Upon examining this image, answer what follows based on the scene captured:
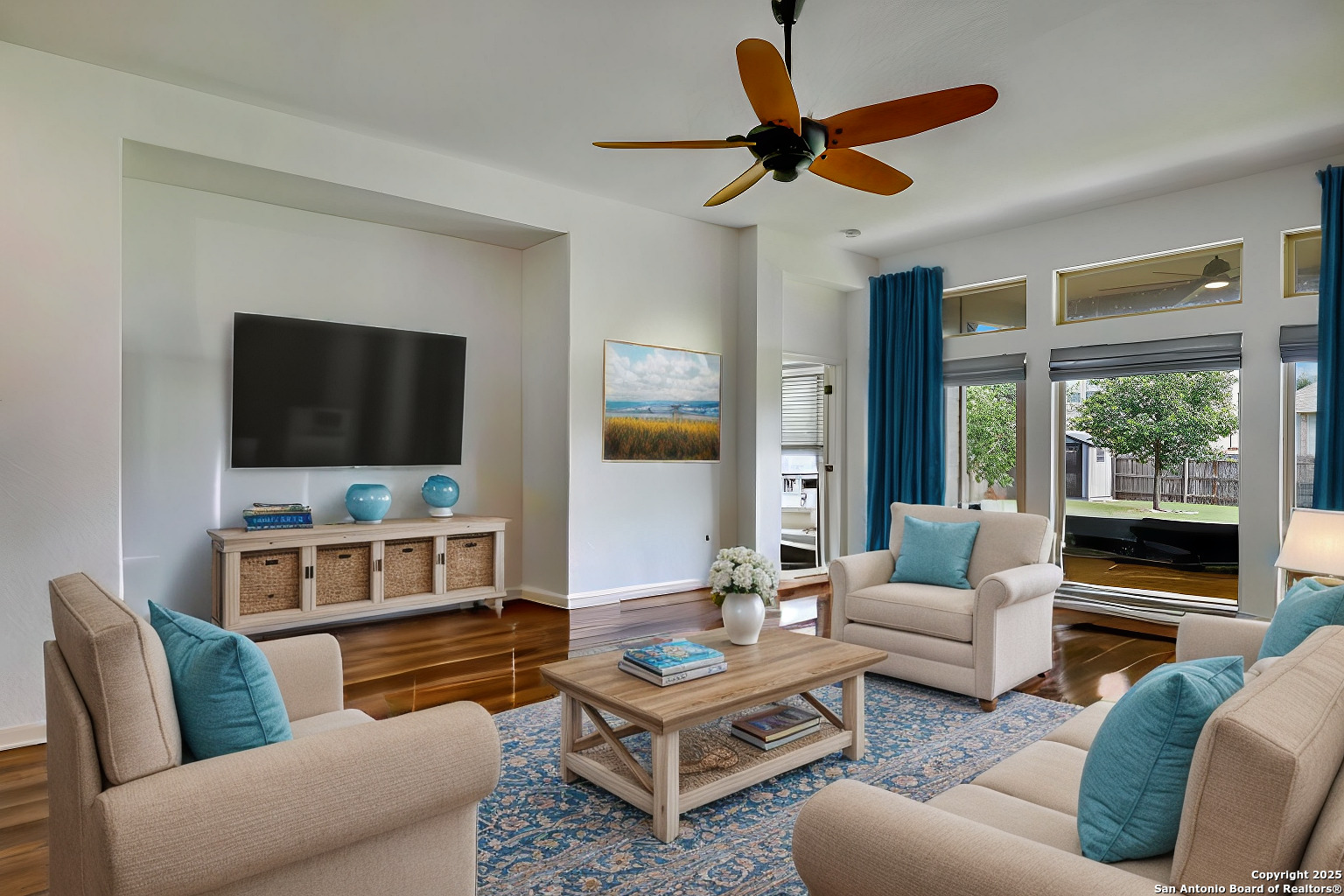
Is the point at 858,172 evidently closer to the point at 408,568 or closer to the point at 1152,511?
the point at 408,568

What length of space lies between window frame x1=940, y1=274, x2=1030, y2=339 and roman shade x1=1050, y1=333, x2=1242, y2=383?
1.43ft

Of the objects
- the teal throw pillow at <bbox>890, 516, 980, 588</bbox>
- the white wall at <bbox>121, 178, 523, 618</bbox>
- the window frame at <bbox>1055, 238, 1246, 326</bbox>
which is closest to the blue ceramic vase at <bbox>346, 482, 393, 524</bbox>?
the white wall at <bbox>121, 178, 523, 618</bbox>

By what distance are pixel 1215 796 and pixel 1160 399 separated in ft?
16.9

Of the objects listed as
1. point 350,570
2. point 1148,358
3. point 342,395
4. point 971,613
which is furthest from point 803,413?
point 350,570

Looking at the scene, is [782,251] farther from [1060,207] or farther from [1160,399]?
[1160,399]

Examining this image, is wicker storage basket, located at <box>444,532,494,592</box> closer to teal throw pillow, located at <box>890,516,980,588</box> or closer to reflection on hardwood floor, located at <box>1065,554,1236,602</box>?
teal throw pillow, located at <box>890,516,980,588</box>

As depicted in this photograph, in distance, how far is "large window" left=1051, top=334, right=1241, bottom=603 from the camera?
16.5 feet

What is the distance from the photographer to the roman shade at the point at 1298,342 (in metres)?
4.56

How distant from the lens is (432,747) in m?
1.47

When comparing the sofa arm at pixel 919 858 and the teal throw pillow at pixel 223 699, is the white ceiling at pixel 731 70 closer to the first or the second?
the teal throw pillow at pixel 223 699

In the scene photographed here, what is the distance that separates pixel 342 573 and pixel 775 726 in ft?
10.1

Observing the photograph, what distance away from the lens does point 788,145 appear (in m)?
2.86

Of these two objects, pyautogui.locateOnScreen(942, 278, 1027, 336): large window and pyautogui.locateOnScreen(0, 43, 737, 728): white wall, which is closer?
pyautogui.locateOnScreen(0, 43, 737, 728): white wall

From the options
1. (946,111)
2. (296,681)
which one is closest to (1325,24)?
(946,111)
